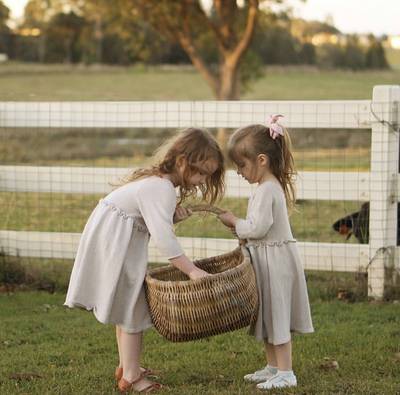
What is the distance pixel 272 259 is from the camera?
443 centimetres

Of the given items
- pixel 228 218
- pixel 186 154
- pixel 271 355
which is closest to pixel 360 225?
pixel 271 355

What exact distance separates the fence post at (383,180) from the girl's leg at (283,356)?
7.22 feet

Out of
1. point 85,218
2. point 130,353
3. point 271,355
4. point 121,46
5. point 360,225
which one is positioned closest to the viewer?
point 130,353

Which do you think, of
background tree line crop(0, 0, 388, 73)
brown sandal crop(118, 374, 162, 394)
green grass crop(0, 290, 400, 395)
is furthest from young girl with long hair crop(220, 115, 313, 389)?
background tree line crop(0, 0, 388, 73)

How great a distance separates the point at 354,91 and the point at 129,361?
34.9 metres

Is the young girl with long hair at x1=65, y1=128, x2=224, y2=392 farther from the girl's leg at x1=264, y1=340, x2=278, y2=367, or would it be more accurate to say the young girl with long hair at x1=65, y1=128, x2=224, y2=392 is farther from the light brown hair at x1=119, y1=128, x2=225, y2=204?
the girl's leg at x1=264, y1=340, x2=278, y2=367

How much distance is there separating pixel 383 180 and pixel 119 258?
2.77m

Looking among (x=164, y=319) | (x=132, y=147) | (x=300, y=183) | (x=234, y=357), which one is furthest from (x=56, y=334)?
(x=132, y=147)

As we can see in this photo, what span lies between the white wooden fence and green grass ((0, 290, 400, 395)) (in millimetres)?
397

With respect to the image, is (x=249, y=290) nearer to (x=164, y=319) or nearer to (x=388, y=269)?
(x=164, y=319)

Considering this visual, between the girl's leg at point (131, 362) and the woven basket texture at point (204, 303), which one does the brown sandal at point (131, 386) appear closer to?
the girl's leg at point (131, 362)

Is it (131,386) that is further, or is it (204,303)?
(131,386)

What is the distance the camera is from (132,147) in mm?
21281

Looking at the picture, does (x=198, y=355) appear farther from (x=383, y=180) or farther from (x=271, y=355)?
(x=383, y=180)
